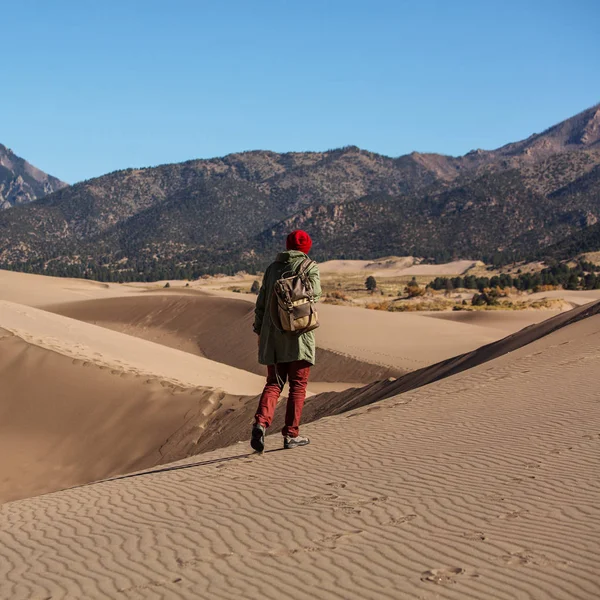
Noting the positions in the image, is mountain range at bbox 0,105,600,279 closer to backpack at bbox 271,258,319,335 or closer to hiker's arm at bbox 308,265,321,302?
hiker's arm at bbox 308,265,321,302

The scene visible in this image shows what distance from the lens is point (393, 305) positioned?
1986 inches

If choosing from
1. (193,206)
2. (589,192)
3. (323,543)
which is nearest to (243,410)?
(323,543)

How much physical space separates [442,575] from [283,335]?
12.4 ft

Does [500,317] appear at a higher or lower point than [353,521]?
higher

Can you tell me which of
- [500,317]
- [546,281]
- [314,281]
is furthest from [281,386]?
[546,281]

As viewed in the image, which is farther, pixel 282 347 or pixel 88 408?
pixel 88 408

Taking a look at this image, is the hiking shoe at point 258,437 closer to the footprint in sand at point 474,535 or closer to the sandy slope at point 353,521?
the sandy slope at point 353,521

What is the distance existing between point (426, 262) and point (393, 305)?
58623mm

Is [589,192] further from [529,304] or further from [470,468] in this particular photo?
[470,468]

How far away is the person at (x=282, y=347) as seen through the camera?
25.2 ft

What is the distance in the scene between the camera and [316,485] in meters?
6.40

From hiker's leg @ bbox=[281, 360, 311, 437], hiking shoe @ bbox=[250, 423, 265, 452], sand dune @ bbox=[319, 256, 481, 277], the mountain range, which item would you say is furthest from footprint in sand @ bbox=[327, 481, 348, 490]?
sand dune @ bbox=[319, 256, 481, 277]

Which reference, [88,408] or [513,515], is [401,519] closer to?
[513,515]

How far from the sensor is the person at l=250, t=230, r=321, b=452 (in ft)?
25.2
